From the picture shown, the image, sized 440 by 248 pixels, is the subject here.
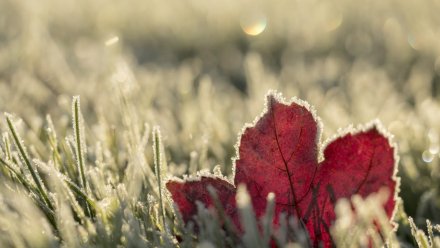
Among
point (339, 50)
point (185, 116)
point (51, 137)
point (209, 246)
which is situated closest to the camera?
point (209, 246)

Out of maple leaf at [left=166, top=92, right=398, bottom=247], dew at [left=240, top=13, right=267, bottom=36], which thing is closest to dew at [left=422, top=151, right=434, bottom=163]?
maple leaf at [left=166, top=92, right=398, bottom=247]

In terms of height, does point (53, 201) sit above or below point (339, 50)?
below

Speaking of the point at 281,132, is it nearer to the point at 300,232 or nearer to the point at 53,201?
the point at 300,232

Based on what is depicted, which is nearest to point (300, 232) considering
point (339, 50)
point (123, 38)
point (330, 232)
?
point (330, 232)

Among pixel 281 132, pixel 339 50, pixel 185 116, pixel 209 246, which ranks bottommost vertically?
pixel 209 246

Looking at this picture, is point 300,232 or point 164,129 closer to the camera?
point 300,232

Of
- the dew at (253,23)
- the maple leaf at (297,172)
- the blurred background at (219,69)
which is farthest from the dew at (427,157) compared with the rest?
the dew at (253,23)
